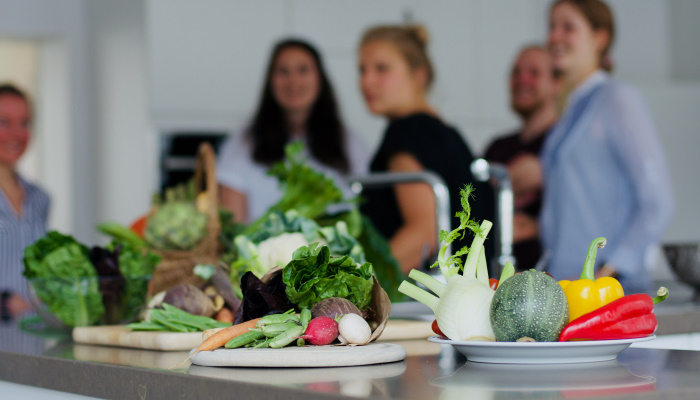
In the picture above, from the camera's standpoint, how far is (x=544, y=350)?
34.9 inches

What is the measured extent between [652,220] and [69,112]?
8.19 ft

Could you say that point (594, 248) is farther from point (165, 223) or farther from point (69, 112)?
point (69, 112)

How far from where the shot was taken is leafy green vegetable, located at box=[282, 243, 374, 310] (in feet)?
3.41

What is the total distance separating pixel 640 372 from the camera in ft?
2.83

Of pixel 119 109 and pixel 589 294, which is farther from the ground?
pixel 119 109

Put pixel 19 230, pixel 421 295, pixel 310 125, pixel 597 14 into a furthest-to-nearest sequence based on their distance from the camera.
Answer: pixel 19 230, pixel 310 125, pixel 597 14, pixel 421 295

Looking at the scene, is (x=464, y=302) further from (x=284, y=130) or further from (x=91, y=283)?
(x=284, y=130)

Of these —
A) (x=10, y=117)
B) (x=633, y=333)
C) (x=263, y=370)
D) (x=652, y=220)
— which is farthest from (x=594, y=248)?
(x=10, y=117)

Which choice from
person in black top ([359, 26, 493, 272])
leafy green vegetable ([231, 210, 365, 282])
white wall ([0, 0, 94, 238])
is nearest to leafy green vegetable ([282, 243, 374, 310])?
leafy green vegetable ([231, 210, 365, 282])

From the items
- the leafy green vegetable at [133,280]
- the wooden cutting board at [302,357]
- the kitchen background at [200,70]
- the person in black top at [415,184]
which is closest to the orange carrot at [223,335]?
the wooden cutting board at [302,357]

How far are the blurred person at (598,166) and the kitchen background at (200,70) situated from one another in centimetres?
55

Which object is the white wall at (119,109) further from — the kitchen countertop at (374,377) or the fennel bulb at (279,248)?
the kitchen countertop at (374,377)

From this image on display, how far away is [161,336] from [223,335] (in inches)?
8.8

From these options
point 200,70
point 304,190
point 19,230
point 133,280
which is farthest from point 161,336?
point 19,230
